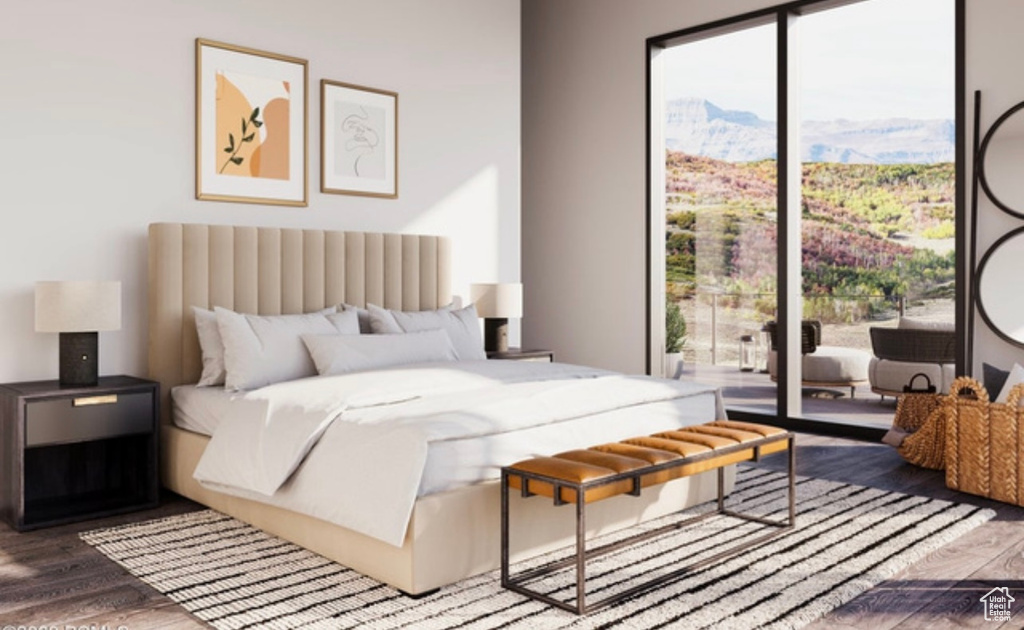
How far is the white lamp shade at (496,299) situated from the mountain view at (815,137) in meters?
1.92

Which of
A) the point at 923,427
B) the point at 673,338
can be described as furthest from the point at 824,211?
the point at 923,427

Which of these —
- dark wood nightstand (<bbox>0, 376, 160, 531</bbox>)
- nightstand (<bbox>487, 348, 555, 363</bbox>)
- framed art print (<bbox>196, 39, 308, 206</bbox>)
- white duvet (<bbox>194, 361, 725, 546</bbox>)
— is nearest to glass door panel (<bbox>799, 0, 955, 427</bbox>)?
nightstand (<bbox>487, 348, 555, 363</bbox>)

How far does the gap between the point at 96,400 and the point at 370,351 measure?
1200 millimetres

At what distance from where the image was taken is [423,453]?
2.76 metres

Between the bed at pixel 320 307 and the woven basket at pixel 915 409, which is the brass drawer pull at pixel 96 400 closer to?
the bed at pixel 320 307

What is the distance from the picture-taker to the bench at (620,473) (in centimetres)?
266

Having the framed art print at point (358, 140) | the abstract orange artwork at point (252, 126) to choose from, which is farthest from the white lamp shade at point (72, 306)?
the framed art print at point (358, 140)

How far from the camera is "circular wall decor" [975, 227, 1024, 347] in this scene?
15.6 feet

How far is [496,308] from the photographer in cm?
554

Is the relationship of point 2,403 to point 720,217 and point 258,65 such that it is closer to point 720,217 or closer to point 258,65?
point 258,65

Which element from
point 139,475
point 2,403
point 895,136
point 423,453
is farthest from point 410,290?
point 895,136

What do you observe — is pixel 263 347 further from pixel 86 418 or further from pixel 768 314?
pixel 768 314

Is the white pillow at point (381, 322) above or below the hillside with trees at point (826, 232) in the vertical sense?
below

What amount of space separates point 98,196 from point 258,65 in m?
1.13
